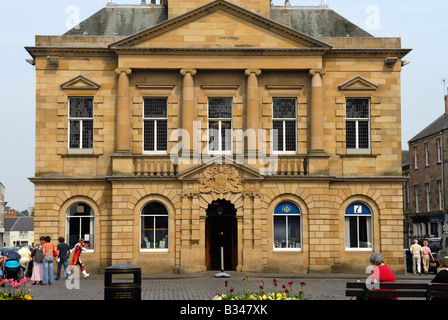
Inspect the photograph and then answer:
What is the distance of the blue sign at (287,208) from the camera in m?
37.1

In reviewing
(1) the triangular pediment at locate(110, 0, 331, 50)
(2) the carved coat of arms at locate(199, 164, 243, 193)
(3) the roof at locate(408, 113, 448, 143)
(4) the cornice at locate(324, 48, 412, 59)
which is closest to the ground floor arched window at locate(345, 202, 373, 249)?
(2) the carved coat of arms at locate(199, 164, 243, 193)

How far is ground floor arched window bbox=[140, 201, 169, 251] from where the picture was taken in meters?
36.8

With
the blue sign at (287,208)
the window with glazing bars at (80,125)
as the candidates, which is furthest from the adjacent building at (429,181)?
the window with glazing bars at (80,125)

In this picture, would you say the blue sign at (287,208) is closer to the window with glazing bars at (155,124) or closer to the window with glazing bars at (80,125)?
the window with glazing bars at (155,124)

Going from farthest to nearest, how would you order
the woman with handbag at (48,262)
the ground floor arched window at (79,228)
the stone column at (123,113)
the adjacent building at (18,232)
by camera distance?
the adjacent building at (18,232) < the ground floor arched window at (79,228) < the stone column at (123,113) < the woman with handbag at (48,262)

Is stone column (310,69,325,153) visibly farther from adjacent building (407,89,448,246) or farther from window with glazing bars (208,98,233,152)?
adjacent building (407,89,448,246)

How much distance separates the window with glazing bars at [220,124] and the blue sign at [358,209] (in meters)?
6.80

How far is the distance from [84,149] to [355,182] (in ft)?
45.1

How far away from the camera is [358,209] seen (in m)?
38.0

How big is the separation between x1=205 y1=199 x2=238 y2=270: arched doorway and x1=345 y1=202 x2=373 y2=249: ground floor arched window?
5737 millimetres

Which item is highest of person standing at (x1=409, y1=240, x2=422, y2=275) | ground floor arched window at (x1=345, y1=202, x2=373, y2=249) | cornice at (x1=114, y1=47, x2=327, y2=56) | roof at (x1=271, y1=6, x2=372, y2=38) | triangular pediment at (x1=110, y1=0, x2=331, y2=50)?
roof at (x1=271, y1=6, x2=372, y2=38)
